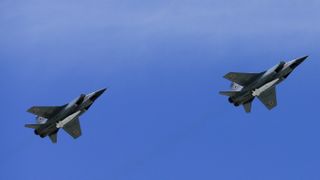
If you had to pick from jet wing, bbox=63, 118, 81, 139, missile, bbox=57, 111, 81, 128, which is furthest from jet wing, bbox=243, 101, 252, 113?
jet wing, bbox=63, 118, 81, 139

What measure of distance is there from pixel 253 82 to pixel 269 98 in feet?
17.7

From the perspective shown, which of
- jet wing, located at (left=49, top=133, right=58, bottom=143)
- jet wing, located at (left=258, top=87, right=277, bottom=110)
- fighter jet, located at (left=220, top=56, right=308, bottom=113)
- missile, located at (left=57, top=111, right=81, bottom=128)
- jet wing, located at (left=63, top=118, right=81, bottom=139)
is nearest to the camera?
fighter jet, located at (left=220, top=56, right=308, bottom=113)

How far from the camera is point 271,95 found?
106 metres

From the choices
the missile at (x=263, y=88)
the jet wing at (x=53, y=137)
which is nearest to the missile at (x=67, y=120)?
the jet wing at (x=53, y=137)

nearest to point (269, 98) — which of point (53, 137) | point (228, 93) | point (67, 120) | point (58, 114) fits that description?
point (228, 93)

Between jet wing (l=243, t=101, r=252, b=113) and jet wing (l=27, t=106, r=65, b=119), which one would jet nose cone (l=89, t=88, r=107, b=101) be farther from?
jet wing (l=243, t=101, r=252, b=113)

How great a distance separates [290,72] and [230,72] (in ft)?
20.1

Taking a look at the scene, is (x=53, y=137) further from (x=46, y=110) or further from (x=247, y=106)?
(x=247, y=106)

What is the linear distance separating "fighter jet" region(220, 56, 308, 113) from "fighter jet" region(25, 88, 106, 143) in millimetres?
13260

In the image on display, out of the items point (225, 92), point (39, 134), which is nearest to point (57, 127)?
point (39, 134)

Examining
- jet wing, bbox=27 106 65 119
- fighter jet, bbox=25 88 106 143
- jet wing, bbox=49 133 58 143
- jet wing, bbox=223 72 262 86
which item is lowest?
jet wing, bbox=223 72 262 86

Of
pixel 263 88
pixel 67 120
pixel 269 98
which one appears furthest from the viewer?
pixel 269 98

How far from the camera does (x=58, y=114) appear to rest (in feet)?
335

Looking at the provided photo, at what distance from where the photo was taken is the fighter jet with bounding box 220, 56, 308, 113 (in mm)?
99812
